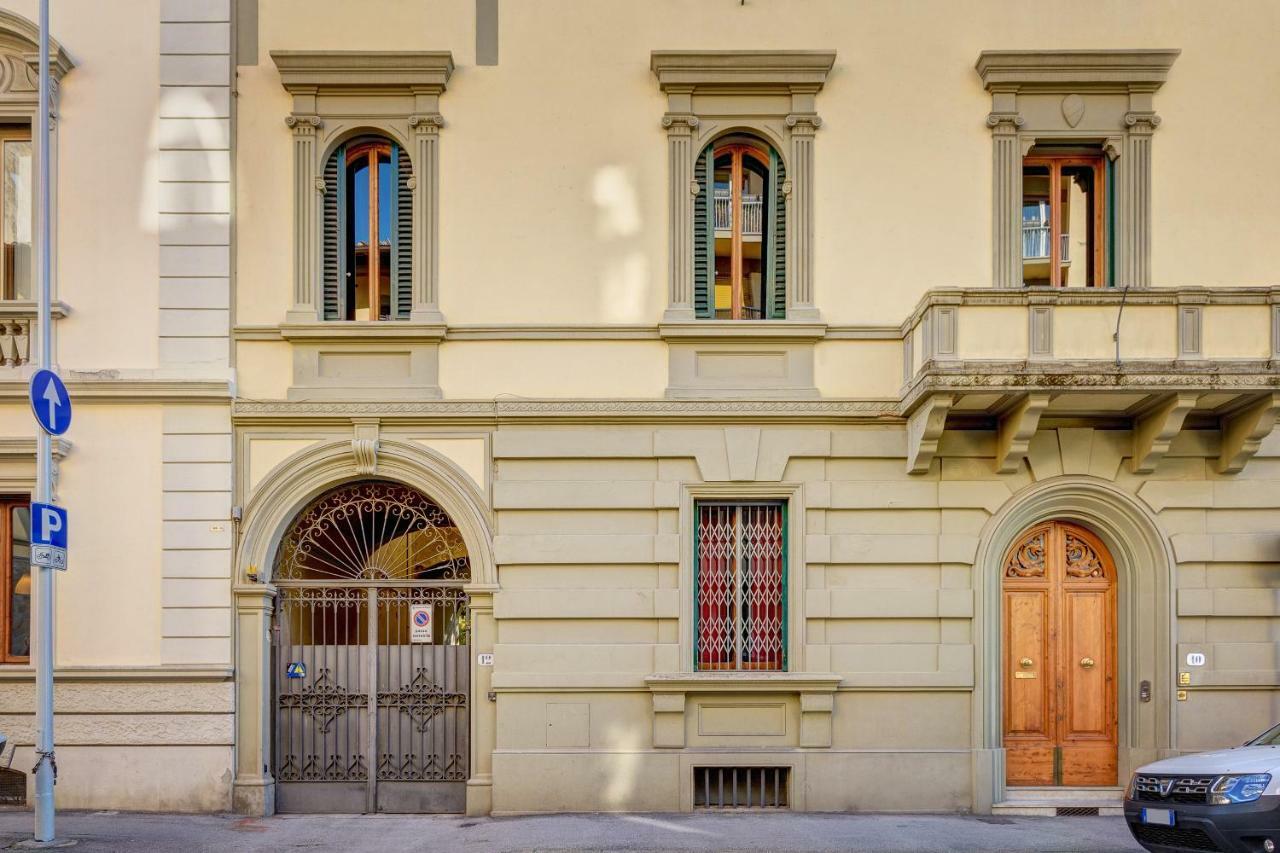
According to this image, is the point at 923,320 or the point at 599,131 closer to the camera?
the point at 923,320

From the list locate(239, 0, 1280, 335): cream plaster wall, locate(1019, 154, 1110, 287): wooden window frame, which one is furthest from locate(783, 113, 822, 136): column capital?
locate(1019, 154, 1110, 287): wooden window frame

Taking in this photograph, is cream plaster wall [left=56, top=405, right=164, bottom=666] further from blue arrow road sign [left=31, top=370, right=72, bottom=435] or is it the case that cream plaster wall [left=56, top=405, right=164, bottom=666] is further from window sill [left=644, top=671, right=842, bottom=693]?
window sill [left=644, top=671, right=842, bottom=693]

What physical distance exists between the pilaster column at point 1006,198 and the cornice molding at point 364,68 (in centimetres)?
586

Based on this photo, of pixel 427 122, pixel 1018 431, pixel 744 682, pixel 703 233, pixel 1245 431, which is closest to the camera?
pixel 1018 431

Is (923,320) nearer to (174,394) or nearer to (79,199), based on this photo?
(174,394)

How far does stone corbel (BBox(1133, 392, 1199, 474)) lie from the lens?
10328mm

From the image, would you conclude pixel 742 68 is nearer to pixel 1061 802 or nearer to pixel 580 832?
pixel 580 832

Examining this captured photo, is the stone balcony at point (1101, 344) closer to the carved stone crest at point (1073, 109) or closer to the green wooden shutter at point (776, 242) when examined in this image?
the green wooden shutter at point (776, 242)

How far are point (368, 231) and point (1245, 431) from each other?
9302 millimetres

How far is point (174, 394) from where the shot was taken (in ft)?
36.9

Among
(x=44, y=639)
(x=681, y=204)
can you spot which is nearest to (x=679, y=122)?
(x=681, y=204)

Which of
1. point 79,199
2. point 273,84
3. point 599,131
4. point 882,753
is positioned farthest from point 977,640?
point 79,199

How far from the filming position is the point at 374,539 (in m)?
11.7

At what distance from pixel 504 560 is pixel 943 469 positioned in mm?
4660
